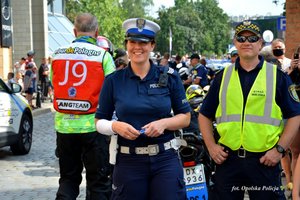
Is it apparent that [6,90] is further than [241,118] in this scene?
Yes

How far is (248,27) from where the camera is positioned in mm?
4555

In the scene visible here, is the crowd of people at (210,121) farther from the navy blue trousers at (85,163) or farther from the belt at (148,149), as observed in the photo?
the navy blue trousers at (85,163)

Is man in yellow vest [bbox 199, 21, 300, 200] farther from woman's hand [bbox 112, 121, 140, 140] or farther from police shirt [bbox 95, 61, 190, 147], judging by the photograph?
woman's hand [bbox 112, 121, 140, 140]

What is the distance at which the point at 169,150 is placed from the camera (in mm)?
4527

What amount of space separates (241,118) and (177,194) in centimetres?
69

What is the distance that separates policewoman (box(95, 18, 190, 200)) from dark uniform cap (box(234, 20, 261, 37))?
56 centimetres

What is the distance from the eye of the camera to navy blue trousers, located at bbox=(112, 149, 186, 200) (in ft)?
14.5

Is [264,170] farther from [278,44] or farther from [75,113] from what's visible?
[278,44]

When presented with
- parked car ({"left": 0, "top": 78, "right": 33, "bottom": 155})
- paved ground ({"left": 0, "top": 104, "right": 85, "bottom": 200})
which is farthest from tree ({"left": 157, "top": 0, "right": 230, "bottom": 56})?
parked car ({"left": 0, "top": 78, "right": 33, "bottom": 155})

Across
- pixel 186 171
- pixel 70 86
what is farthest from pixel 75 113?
pixel 186 171

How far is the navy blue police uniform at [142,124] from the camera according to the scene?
4434 mm

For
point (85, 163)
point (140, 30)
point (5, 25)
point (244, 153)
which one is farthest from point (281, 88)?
point (5, 25)

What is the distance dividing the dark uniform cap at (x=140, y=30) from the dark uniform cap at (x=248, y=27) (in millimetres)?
606

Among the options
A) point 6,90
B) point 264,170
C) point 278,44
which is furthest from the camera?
point 6,90
